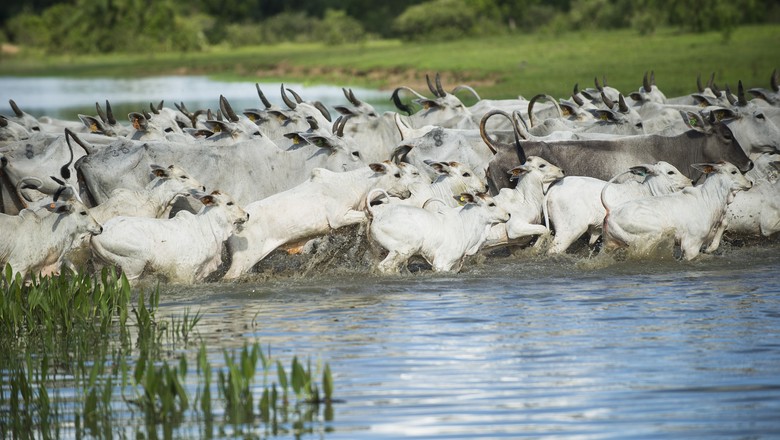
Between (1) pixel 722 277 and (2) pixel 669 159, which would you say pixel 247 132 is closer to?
(2) pixel 669 159

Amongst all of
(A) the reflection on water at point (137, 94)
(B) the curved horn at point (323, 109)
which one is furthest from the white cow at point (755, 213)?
(A) the reflection on water at point (137, 94)

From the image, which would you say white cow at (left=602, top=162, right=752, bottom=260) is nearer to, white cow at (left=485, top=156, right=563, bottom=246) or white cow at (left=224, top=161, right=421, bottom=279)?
white cow at (left=485, top=156, right=563, bottom=246)

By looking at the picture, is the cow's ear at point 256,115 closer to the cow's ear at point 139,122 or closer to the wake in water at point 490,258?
the cow's ear at point 139,122

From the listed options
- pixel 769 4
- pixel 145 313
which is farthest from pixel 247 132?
pixel 769 4

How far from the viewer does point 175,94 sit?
1528 inches

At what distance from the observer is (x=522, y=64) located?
33156 millimetres

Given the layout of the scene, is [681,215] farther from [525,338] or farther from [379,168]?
[525,338]

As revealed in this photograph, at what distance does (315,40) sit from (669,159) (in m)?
54.1

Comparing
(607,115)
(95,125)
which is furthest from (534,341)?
(95,125)

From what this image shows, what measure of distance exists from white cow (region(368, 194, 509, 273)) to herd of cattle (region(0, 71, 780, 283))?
1 centimetres

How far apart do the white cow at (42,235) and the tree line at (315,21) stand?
35035 millimetres

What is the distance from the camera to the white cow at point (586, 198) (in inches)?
433

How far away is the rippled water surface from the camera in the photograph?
643cm

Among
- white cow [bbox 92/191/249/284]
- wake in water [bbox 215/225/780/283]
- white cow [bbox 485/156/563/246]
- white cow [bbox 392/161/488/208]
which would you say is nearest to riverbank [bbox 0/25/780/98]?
white cow [bbox 392/161/488/208]
